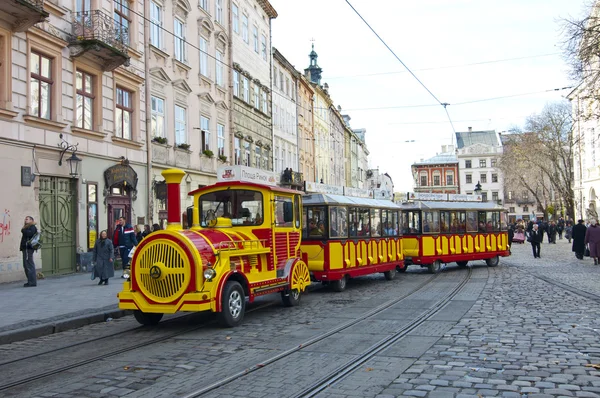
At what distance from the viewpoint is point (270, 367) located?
6.68m

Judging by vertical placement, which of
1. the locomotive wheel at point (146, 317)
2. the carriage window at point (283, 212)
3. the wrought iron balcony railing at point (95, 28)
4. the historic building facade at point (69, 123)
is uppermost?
the wrought iron balcony railing at point (95, 28)

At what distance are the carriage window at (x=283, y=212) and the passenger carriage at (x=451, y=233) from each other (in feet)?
28.2

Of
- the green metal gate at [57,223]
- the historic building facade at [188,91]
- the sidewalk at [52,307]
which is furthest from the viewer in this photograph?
the historic building facade at [188,91]

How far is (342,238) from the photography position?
1542 centimetres

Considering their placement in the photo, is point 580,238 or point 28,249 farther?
point 580,238

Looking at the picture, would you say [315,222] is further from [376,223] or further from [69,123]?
[69,123]

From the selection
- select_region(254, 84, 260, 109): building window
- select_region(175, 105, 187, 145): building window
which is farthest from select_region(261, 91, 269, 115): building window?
select_region(175, 105, 187, 145): building window

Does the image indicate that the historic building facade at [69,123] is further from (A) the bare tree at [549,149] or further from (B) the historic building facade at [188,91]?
(A) the bare tree at [549,149]

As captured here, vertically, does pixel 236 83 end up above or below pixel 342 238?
above

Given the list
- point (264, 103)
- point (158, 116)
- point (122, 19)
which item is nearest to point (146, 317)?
point (122, 19)

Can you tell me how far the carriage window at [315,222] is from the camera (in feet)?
49.5

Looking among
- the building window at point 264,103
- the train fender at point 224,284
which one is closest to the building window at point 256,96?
the building window at point 264,103

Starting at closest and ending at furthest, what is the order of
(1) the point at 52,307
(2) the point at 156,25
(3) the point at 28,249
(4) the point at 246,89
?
(1) the point at 52,307, (3) the point at 28,249, (2) the point at 156,25, (4) the point at 246,89

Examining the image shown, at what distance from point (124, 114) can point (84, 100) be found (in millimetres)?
2489
